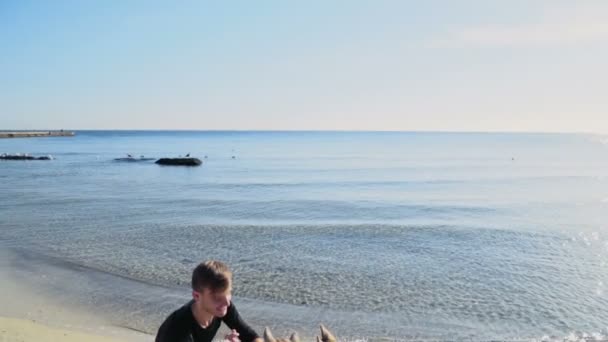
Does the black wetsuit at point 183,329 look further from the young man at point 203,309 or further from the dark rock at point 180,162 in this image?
the dark rock at point 180,162

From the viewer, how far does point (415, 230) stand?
18.5 metres

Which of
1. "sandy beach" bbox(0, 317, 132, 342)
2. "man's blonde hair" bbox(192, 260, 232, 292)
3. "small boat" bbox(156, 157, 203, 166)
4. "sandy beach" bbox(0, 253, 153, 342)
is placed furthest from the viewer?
"small boat" bbox(156, 157, 203, 166)

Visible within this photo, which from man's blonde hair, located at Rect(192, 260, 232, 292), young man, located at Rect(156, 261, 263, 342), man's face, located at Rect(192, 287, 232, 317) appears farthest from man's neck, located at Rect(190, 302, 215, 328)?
man's blonde hair, located at Rect(192, 260, 232, 292)

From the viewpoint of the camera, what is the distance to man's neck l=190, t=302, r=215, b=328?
166 inches

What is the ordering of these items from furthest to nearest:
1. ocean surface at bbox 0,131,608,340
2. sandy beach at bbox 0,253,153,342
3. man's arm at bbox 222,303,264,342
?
ocean surface at bbox 0,131,608,340, sandy beach at bbox 0,253,153,342, man's arm at bbox 222,303,264,342

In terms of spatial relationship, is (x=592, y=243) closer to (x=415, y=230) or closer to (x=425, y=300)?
(x=415, y=230)

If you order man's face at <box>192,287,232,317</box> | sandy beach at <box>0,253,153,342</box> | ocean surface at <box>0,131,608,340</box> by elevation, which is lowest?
sandy beach at <box>0,253,153,342</box>

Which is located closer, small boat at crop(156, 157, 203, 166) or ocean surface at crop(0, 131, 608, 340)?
ocean surface at crop(0, 131, 608, 340)

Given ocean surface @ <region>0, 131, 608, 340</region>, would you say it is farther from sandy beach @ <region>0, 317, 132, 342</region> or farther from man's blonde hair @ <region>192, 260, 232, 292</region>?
man's blonde hair @ <region>192, 260, 232, 292</region>

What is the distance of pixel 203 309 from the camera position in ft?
13.7

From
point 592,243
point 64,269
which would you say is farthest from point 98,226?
point 592,243

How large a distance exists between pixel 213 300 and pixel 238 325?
90 cm

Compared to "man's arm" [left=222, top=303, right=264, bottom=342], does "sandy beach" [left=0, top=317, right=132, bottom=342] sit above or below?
below

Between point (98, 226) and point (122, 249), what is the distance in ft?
14.0
